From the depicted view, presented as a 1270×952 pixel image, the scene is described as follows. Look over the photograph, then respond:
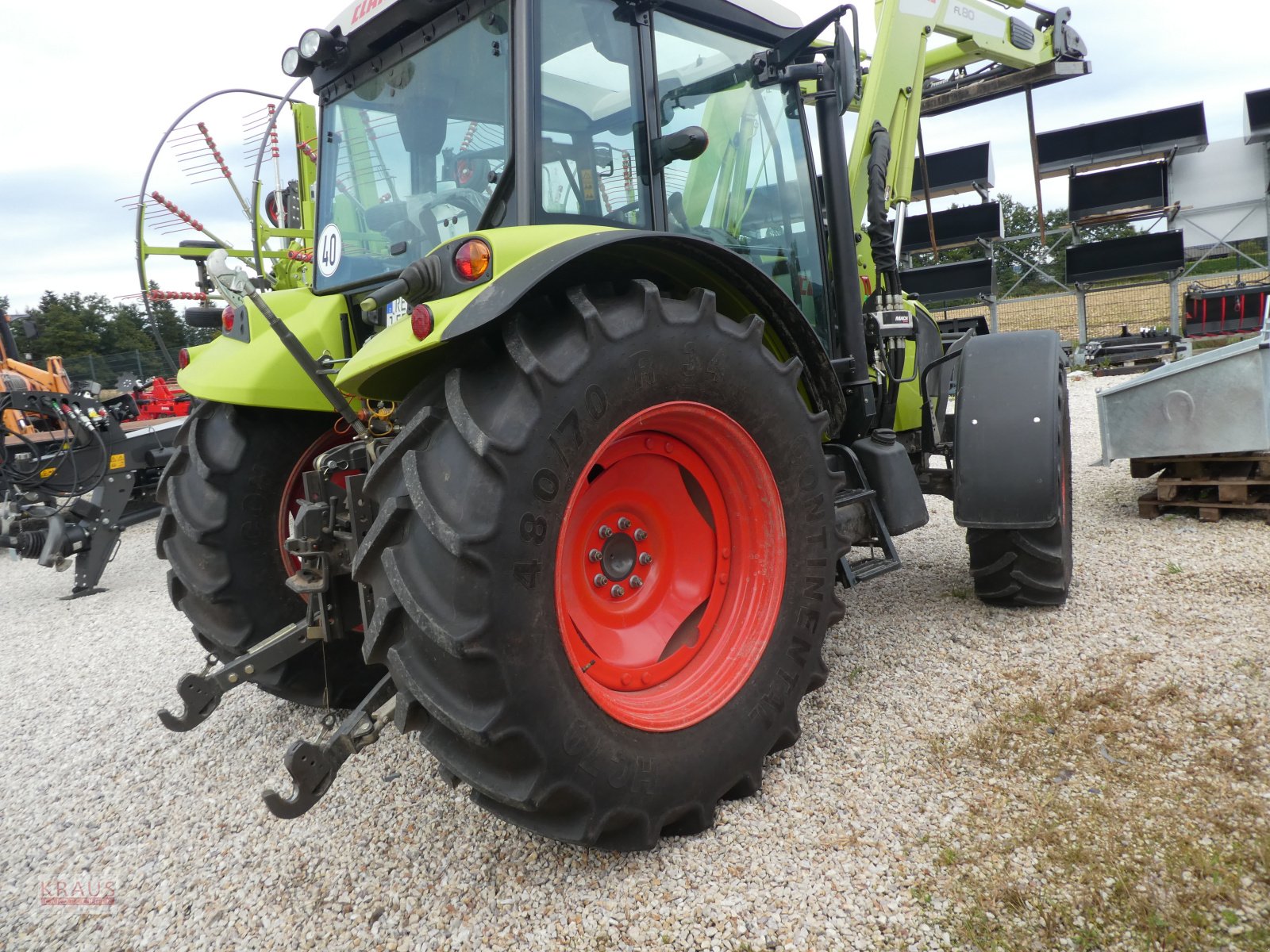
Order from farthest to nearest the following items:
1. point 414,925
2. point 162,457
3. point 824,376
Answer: point 162,457 < point 824,376 < point 414,925

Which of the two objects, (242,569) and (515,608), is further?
(242,569)

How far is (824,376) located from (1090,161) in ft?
65.3

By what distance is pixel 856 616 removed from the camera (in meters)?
3.76

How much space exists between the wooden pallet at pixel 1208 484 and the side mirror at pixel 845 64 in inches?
128

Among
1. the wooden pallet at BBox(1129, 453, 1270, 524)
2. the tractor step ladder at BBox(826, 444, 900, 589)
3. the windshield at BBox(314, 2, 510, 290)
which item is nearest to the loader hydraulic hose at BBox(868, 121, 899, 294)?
the tractor step ladder at BBox(826, 444, 900, 589)

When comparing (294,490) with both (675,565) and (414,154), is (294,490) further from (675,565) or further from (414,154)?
(675,565)

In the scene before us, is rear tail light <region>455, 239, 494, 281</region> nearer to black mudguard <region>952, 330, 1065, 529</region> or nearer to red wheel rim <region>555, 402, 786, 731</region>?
red wheel rim <region>555, 402, 786, 731</region>

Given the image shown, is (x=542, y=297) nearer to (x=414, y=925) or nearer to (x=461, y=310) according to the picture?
(x=461, y=310)

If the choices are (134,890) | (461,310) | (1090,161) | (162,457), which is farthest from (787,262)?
(1090,161)

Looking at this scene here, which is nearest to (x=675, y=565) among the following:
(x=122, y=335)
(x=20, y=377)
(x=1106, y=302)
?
(x=20, y=377)

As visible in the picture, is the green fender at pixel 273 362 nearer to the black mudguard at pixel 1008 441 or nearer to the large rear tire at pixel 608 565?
the large rear tire at pixel 608 565

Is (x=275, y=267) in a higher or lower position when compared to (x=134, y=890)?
higher

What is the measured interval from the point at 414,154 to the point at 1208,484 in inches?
180

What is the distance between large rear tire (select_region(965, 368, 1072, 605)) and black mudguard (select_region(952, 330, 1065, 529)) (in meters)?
0.13
